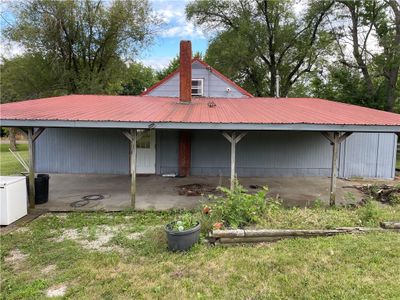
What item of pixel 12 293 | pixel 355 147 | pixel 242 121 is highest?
pixel 242 121

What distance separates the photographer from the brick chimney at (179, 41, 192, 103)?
1009cm

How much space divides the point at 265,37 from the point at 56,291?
1987 centimetres

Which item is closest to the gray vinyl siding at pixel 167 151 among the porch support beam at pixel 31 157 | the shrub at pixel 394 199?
the porch support beam at pixel 31 157

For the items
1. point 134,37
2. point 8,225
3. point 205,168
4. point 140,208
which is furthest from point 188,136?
point 134,37

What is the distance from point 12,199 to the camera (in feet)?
18.8

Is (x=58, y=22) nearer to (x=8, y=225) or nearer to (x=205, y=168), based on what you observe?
(x=205, y=168)

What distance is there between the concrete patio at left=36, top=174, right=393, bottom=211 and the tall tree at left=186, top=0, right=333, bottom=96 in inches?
463

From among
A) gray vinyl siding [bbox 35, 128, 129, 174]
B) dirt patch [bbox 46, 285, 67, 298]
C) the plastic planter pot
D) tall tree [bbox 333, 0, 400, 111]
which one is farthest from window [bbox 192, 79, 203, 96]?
tall tree [bbox 333, 0, 400, 111]

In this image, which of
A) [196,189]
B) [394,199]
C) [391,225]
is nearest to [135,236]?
[196,189]

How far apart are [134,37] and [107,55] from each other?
2.30 metres

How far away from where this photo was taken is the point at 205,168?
10.9 m

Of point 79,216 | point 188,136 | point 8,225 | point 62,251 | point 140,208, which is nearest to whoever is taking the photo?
point 62,251

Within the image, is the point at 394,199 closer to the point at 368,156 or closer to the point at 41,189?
the point at 368,156

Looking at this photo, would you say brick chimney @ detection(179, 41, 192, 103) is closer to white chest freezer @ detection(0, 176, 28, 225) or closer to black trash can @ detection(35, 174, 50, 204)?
black trash can @ detection(35, 174, 50, 204)
